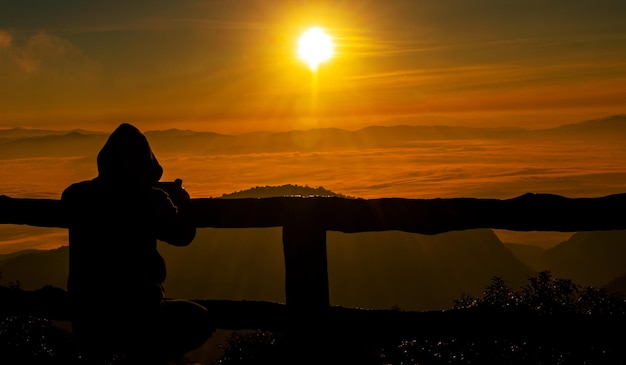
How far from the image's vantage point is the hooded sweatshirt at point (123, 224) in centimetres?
464

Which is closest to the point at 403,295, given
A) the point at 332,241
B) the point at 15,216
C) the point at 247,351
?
the point at 332,241

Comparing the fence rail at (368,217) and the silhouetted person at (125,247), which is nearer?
the silhouetted person at (125,247)

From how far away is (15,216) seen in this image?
7066 mm

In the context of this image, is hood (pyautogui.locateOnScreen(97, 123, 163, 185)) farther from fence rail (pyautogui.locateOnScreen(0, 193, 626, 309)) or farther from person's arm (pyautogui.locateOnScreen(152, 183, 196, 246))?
fence rail (pyautogui.locateOnScreen(0, 193, 626, 309))

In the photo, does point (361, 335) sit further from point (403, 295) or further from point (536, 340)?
point (403, 295)

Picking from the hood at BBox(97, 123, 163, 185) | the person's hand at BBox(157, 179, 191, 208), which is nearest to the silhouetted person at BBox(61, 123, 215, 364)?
the hood at BBox(97, 123, 163, 185)

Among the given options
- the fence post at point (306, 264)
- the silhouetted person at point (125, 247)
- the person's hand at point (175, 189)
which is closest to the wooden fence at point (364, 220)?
the fence post at point (306, 264)

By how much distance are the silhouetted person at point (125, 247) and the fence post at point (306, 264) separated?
1.35 metres

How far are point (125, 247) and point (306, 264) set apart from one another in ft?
6.16

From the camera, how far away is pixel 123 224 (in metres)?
4.67

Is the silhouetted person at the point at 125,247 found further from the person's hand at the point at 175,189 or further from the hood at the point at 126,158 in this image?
the person's hand at the point at 175,189

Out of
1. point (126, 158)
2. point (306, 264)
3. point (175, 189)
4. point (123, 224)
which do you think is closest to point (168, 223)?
point (123, 224)

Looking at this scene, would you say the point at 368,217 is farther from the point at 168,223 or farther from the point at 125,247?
the point at 125,247

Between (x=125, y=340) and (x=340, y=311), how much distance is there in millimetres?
1864
